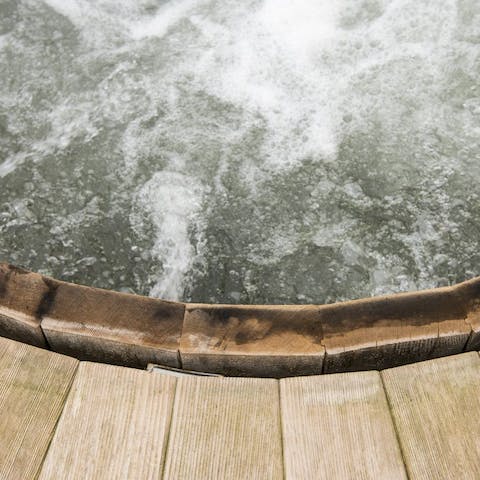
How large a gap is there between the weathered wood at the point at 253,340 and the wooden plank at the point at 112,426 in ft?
0.44

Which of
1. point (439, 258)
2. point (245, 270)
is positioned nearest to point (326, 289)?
point (245, 270)

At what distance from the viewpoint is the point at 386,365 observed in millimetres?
1680

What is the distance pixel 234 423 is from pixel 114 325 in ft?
1.47

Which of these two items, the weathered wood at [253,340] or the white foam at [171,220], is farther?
the white foam at [171,220]

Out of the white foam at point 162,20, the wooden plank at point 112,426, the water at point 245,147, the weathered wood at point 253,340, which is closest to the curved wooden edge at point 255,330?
the weathered wood at point 253,340

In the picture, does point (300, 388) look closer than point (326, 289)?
Yes

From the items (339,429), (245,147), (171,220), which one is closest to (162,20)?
(245,147)

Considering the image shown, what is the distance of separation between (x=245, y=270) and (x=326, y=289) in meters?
0.35

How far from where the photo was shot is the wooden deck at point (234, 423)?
4.60ft

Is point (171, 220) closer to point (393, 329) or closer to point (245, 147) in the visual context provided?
point (245, 147)

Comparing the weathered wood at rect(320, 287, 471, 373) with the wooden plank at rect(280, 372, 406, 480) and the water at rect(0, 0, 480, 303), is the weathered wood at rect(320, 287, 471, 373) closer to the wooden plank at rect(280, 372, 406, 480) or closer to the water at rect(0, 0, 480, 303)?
the wooden plank at rect(280, 372, 406, 480)

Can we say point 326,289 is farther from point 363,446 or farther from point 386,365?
point 363,446

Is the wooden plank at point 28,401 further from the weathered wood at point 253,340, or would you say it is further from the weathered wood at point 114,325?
the weathered wood at point 253,340

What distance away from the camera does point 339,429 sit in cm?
146
